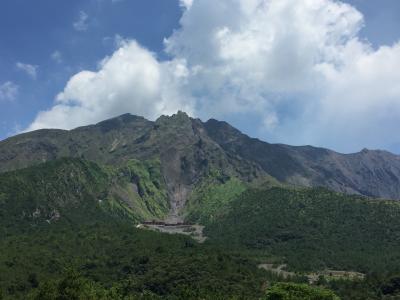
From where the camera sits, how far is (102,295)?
166 m

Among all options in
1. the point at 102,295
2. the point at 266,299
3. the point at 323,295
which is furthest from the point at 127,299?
the point at 323,295

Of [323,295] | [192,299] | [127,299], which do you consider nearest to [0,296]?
[127,299]

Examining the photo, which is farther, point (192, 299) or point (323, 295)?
point (192, 299)

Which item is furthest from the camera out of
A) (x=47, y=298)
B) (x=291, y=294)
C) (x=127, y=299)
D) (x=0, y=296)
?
(x=127, y=299)

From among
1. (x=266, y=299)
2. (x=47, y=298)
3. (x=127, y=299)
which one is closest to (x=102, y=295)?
(x=127, y=299)

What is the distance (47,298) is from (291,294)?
6982 centimetres

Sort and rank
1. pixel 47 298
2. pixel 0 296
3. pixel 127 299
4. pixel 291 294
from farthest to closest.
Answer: pixel 127 299 < pixel 291 294 < pixel 0 296 < pixel 47 298

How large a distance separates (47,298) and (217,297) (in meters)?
73.9

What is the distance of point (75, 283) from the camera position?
138 meters

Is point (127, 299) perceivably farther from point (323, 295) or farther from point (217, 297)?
point (323, 295)

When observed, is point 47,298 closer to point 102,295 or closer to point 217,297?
point 102,295

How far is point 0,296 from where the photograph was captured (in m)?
144

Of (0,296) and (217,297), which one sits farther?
(217,297)

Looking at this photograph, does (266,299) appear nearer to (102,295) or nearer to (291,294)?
(291,294)
